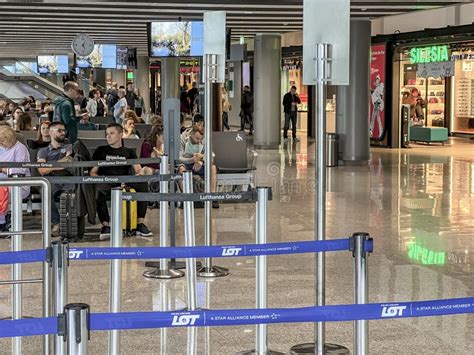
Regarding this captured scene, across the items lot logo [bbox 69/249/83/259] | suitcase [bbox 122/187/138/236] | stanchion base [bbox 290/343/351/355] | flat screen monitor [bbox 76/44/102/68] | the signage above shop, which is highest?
flat screen monitor [bbox 76/44/102/68]

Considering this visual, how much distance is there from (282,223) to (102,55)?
25.3 metres

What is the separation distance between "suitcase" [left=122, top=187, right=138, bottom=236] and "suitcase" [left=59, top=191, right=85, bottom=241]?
0.63m

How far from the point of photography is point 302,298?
27.1 feet

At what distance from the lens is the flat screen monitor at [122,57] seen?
3768cm

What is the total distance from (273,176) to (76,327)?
52.6 ft

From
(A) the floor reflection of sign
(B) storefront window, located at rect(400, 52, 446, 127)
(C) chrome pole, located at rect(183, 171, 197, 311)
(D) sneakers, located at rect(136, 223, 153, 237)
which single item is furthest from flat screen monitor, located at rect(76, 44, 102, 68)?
(C) chrome pole, located at rect(183, 171, 197, 311)

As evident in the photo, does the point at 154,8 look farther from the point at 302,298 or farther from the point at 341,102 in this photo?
the point at 302,298

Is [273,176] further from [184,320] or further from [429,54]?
[184,320]

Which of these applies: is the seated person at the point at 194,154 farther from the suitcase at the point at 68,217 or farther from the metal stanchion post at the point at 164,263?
the metal stanchion post at the point at 164,263

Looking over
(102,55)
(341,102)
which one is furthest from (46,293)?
(102,55)

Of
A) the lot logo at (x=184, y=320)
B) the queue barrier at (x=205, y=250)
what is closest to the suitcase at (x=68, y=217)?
the queue barrier at (x=205, y=250)

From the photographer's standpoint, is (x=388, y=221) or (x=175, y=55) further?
(x=175, y=55)

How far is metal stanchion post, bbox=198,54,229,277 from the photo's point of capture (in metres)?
9.43

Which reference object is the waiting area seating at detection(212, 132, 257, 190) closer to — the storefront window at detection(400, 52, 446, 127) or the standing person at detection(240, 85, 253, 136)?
the storefront window at detection(400, 52, 446, 127)
